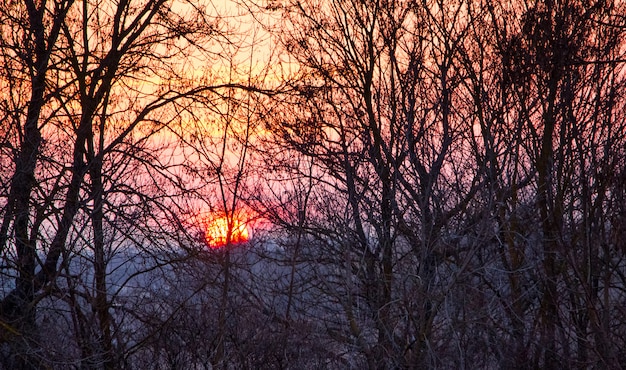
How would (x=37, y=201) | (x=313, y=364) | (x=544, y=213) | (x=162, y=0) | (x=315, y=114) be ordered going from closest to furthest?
(x=37, y=201)
(x=162, y=0)
(x=544, y=213)
(x=313, y=364)
(x=315, y=114)

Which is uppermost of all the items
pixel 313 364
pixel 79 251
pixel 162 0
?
pixel 162 0

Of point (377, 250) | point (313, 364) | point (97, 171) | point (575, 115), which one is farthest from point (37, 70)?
point (575, 115)

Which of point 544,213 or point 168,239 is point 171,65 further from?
point 544,213

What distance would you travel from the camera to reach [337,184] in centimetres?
1609

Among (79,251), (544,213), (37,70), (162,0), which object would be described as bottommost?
(79,251)

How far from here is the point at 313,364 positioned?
45.2 ft

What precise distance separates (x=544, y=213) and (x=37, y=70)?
7443 mm

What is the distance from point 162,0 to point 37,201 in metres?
3.68

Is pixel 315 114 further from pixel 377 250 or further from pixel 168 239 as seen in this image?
pixel 168 239

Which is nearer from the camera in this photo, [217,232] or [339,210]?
[217,232]

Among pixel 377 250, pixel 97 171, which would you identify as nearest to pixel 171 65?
pixel 97 171

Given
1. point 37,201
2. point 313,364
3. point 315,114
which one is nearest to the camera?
point 37,201

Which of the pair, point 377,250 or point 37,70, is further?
point 377,250

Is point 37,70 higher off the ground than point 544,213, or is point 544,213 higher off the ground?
point 37,70
